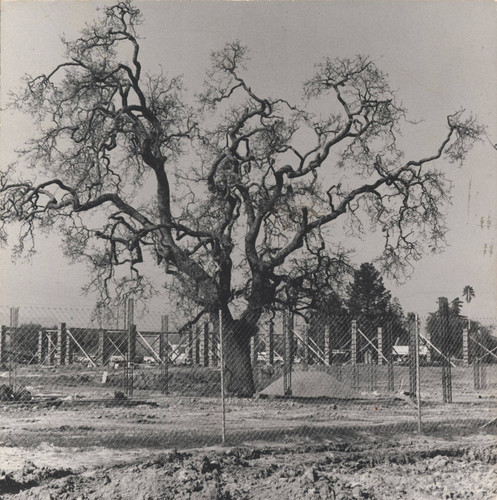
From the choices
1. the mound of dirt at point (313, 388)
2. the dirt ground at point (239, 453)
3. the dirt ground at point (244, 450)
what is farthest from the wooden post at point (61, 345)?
the dirt ground at point (239, 453)

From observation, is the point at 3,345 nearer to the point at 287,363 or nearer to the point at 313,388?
the point at 287,363

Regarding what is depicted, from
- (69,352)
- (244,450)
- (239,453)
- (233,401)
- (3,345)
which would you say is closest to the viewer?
(239,453)

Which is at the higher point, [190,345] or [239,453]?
[190,345]

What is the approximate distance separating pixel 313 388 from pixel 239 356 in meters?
2.67

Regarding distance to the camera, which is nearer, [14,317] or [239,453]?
[239,453]

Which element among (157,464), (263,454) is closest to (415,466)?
(263,454)

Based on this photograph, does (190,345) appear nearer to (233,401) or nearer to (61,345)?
(233,401)

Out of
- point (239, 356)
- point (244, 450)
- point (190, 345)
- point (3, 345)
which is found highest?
point (3, 345)

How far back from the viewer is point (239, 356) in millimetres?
21453

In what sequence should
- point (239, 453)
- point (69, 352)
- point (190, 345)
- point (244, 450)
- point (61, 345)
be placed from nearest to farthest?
point (239, 453) < point (244, 450) < point (190, 345) < point (61, 345) < point (69, 352)

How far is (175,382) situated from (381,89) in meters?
13.7

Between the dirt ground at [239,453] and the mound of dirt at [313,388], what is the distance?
4.08 m

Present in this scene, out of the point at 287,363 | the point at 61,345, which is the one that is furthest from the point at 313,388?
the point at 61,345

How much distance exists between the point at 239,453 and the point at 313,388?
12733 mm
